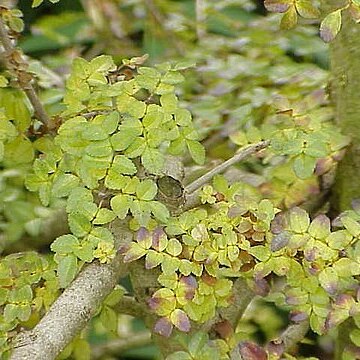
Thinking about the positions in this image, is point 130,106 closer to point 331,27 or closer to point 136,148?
point 136,148

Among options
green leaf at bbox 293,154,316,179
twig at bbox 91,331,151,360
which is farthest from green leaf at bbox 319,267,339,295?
twig at bbox 91,331,151,360

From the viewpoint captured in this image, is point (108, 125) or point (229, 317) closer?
point (108, 125)

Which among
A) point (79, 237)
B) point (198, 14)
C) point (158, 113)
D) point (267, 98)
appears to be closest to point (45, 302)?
point (79, 237)

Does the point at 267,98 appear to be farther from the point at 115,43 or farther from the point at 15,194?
the point at 115,43

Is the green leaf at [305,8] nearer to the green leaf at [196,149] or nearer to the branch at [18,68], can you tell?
the green leaf at [196,149]

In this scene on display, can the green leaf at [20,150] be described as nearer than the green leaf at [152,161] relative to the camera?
No

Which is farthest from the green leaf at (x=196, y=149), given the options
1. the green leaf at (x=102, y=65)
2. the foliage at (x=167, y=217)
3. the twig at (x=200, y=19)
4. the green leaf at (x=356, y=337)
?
the twig at (x=200, y=19)
